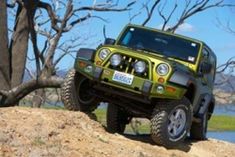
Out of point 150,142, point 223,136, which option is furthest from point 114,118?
point 223,136

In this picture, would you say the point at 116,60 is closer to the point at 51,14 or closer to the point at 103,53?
the point at 103,53

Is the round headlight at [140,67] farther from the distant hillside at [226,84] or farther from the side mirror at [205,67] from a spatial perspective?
the distant hillside at [226,84]

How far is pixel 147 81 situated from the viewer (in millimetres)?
8984

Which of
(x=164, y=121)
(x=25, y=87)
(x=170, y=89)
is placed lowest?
(x=25, y=87)

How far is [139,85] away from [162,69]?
1.43ft

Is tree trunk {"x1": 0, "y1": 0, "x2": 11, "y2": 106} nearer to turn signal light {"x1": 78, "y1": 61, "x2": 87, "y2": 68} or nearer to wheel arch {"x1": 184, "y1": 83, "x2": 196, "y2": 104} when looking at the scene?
turn signal light {"x1": 78, "y1": 61, "x2": 87, "y2": 68}

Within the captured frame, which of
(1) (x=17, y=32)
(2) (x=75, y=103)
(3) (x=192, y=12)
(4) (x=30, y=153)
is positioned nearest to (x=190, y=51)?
(2) (x=75, y=103)

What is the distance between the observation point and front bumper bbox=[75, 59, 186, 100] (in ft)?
29.5

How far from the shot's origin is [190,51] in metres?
10.7

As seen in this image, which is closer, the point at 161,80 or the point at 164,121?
the point at 161,80

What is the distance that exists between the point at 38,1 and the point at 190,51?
18.6 ft

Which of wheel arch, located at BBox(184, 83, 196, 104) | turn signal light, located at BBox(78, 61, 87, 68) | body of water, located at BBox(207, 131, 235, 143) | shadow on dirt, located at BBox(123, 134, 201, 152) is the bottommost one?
body of water, located at BBox(207, 131, 235, 143)

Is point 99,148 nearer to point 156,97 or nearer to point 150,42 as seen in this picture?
point 156,97

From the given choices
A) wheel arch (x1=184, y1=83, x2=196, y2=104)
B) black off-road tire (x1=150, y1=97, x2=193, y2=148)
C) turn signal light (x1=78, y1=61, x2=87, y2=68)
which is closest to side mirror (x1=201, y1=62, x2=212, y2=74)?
wheel arch (x1=184, y1=83, x2=196, y2=104)
